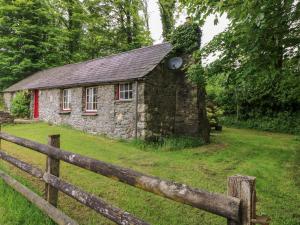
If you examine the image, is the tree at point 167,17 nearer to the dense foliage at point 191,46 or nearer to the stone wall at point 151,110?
the dense foliage at point 191,46

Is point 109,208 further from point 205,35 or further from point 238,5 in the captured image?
point 205,35

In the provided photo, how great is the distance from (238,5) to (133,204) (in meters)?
4.46

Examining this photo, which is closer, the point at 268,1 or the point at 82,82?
the point at 268,1

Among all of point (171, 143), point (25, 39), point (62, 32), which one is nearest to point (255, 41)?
point (171, 143)

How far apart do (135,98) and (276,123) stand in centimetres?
1217

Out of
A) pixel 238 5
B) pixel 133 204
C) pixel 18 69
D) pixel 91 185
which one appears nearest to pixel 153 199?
pixel 133 204

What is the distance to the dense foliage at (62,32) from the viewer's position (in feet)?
93.6

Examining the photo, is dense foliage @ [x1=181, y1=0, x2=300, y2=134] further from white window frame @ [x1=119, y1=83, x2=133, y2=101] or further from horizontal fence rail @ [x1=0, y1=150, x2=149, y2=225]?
white window frame @ [x1=119, y1=83, x2=133, y2=101]

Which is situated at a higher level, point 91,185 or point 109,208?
point 109,208

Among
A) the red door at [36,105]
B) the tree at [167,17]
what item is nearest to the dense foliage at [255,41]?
the red door at [36,105]

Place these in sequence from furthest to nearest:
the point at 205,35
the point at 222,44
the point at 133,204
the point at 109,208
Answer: the point at 205,35 < the point at 222,44 < the point at 133,204 < the point at 109,208

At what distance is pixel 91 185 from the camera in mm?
6488

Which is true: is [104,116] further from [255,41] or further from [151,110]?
[255,41]

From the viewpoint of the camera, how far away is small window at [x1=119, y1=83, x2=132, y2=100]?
45.4ft
